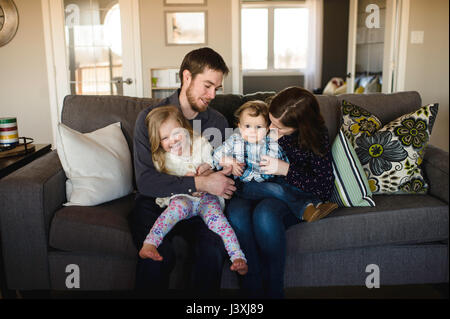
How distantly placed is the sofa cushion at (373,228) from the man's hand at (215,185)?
0.32 m

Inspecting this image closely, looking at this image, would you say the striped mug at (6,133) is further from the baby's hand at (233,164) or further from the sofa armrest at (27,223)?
the baby's hand at (233,164)

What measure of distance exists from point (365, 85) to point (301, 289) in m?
2.98

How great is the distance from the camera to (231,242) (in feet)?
5.10

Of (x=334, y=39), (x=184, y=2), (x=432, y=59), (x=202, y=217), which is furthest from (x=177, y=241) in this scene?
(x=334, y=39)

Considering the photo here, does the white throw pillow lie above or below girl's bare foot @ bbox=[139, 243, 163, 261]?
above

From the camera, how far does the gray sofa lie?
1653 mm

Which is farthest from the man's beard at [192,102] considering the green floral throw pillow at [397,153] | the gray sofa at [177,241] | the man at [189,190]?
the green floral throw pillow at [397,153]

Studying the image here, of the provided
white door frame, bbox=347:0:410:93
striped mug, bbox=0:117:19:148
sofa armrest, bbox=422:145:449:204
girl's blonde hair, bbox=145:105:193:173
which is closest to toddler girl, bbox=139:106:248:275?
girl's blonde hair, bbox=145:105:193:173

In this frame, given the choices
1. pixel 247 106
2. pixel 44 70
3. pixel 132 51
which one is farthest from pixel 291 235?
pixel 44 70

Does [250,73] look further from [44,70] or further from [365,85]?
[44,70]

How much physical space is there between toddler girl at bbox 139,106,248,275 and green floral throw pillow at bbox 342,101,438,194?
78 centimetres

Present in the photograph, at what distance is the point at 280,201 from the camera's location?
1.72 meters

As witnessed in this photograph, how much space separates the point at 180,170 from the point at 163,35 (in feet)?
8.90

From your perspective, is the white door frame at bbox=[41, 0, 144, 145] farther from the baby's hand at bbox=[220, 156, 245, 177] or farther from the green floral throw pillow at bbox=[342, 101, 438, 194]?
A: the green floral throw pillow at bbox=[342, 101, 438, 194]
